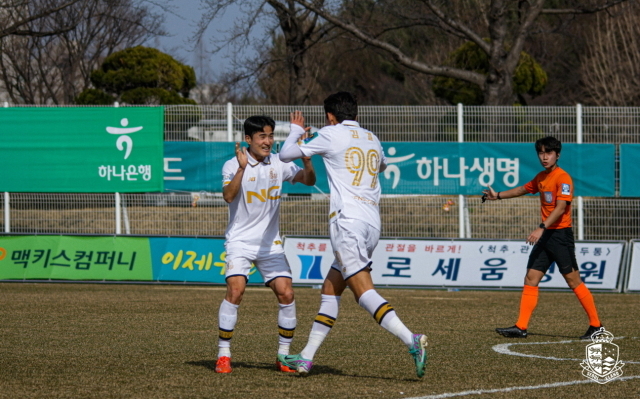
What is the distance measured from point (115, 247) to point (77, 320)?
5.75m

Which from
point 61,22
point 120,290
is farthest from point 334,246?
point 61,22

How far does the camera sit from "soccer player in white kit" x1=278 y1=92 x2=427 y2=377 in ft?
20.5

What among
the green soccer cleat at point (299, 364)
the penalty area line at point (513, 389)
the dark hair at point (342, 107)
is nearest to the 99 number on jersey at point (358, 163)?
the dark hair at point (342, 107)

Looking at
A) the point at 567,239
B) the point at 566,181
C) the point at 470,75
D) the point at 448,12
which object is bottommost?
the point at 567,239

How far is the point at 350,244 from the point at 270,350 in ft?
6.91

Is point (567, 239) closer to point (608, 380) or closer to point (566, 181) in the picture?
point (566, 181)

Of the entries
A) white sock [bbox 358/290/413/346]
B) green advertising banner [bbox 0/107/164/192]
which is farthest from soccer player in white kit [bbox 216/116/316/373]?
green advertising banner [bbox 0/107/164/192]

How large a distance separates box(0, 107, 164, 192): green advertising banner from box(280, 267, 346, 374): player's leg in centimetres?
1080

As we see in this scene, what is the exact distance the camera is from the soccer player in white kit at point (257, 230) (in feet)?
22.1

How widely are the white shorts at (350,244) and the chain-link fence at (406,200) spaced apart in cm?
1055

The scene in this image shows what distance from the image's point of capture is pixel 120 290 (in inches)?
583

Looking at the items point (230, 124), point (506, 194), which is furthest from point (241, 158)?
point (230, 124)

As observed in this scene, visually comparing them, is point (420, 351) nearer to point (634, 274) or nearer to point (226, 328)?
point (226, 328)

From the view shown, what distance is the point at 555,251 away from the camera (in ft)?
29.9
